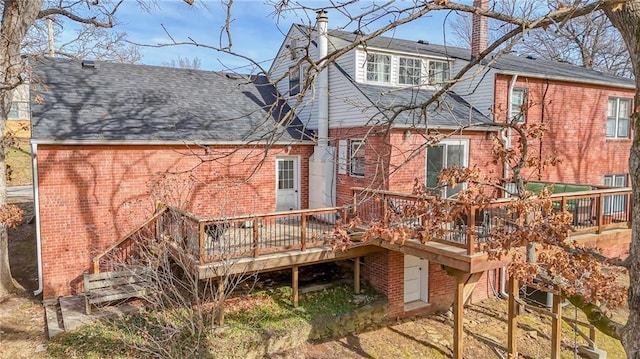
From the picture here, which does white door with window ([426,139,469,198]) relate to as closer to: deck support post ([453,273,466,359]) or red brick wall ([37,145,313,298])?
deck support post ([453,273,466,359])

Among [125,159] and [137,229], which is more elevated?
[125,159]

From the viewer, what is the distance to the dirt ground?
29.8 ft

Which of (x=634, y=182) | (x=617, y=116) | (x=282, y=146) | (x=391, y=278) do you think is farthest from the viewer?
(x=617, y=116)

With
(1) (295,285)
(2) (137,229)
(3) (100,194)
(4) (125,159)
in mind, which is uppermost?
(4) (125,159)

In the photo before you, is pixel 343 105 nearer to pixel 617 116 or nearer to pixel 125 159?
pixel 125 159

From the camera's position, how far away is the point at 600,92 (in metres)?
15.8

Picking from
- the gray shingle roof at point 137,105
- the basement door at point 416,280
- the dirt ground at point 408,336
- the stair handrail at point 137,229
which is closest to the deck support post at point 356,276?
the dirt ground at point 408,336

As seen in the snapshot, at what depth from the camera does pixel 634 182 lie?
3555mm

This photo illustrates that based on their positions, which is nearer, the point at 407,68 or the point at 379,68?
the point at 379,68

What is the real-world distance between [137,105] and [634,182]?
1218cm

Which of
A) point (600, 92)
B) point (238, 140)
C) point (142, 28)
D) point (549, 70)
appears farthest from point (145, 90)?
point (600, 92)

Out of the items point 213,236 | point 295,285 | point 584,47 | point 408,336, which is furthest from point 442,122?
point 584,47

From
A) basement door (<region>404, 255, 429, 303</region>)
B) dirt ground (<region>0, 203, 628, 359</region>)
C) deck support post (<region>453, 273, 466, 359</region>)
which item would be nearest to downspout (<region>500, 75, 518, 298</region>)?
dirt ground (<region>0, 203, 628, 359</region>)

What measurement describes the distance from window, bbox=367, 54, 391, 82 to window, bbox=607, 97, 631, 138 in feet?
29.2
